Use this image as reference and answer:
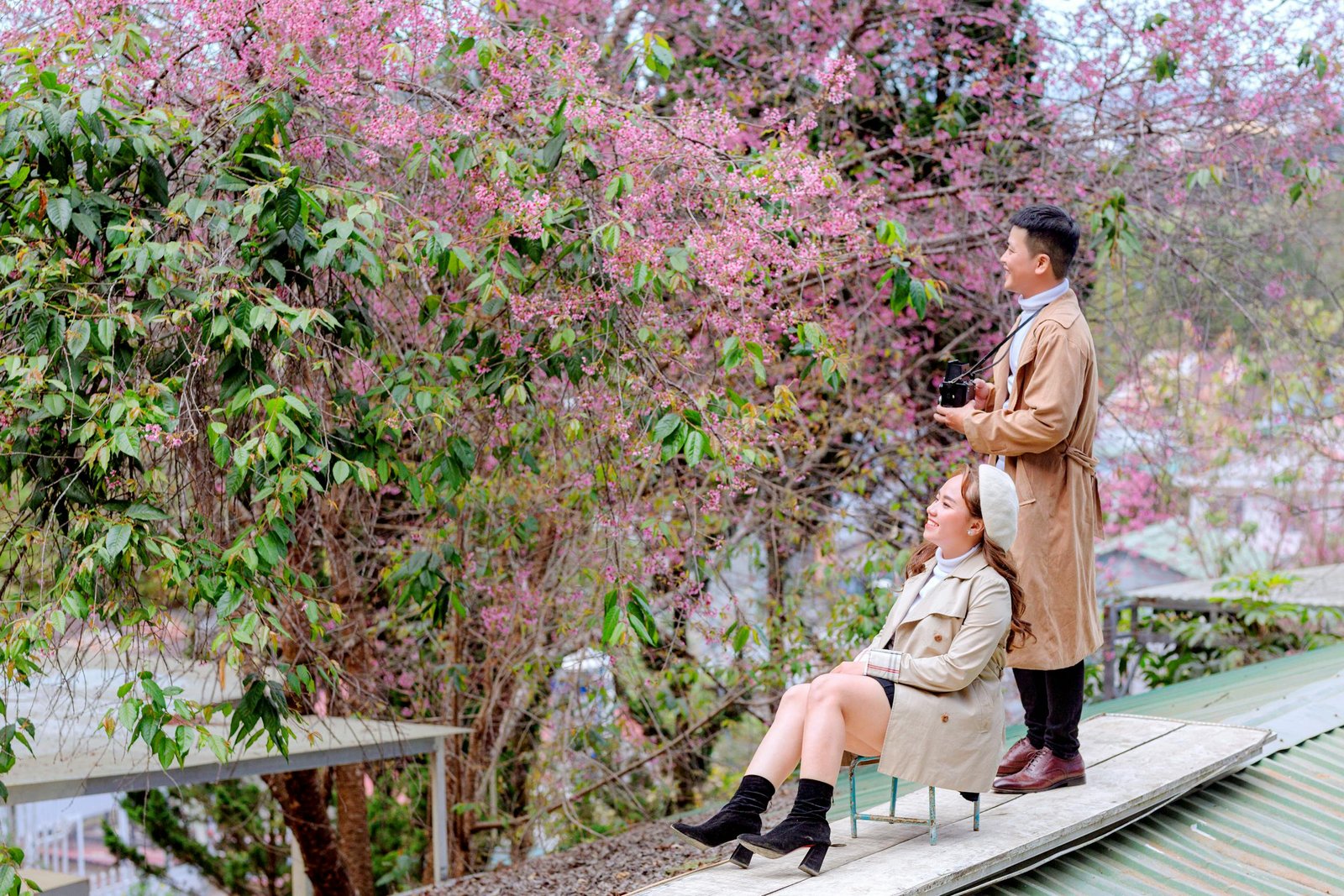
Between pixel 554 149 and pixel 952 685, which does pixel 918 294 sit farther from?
pixel 952 685

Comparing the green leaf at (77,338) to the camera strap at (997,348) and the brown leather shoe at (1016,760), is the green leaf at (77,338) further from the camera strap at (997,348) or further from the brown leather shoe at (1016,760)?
the brown leather shoe at (1016,760)

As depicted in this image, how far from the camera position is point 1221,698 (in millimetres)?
4996

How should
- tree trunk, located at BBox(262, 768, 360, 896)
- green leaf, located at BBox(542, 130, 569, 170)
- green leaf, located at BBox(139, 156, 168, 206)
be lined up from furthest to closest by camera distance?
tree trunk, located at BBox(262, 768, 360, 896), green leaf, located at BBox(542, 130, 569, 170), green leaf, located at BBox(139, 156, 168, 206)

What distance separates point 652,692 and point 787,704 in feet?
12.0

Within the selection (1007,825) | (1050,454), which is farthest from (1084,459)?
(1007,825)

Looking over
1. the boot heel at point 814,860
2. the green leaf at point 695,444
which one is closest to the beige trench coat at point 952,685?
the boot heel at point 814,860

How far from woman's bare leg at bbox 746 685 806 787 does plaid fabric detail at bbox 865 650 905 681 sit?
7 centimetres

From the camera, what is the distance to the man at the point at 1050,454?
3201 mm

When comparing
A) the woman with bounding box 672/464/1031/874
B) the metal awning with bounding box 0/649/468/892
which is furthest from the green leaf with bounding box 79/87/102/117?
the woman with bounding box 672/464/1031/874

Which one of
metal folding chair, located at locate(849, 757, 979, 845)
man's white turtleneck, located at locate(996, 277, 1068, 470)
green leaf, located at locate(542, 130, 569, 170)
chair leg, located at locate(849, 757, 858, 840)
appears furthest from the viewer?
green leaf, located at locate(542, 130, 569, 170)

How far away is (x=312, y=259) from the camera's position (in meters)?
3.42

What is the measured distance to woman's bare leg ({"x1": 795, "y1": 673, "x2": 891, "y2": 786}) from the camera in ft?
8.94

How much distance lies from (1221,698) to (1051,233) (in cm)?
266

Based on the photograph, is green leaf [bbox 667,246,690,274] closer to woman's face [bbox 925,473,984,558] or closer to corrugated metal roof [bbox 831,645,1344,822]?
woman's face [bbox 925,473,984,558]
